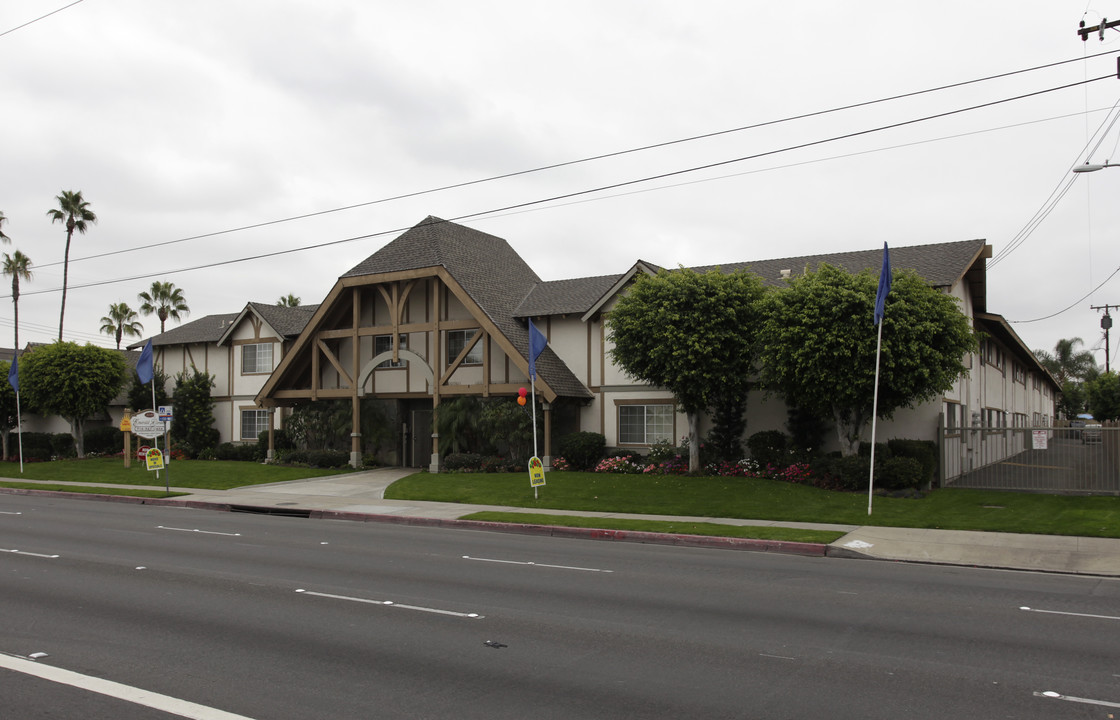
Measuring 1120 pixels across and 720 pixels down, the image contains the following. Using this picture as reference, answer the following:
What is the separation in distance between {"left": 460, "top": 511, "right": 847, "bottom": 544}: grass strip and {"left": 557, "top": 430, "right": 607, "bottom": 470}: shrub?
830 cm

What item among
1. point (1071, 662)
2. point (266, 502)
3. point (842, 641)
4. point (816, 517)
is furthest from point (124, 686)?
point (266, 502)

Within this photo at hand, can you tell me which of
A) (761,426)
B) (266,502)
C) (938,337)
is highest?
(938,337)

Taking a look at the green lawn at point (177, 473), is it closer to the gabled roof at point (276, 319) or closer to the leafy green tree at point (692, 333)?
the gabled roof at point (276, 319)

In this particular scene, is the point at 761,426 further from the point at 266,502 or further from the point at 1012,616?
the point at 1012,616

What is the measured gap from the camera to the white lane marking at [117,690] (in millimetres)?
5824

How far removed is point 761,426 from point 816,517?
8.48 m

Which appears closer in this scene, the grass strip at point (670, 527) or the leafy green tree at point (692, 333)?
A: the grass strip at point (670, 527)

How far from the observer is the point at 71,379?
3812cm

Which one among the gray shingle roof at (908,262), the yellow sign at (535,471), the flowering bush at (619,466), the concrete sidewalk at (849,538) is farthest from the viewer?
the flowering bush at (619,466)

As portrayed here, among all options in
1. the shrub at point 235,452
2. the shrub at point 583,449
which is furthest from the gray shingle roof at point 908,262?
the shrub at point 235,452

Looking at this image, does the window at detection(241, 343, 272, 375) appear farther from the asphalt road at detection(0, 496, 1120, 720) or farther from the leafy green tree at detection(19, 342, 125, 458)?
the asphalt road at detection(0, 496, 1120, 720)

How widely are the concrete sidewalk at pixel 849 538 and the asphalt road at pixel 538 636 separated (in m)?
0.74

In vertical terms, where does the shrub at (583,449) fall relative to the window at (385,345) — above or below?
below

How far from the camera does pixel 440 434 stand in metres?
29.5
